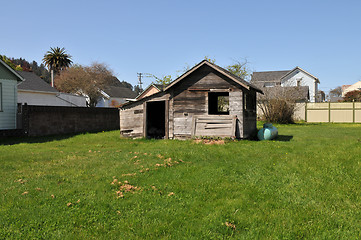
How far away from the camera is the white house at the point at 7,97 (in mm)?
18406

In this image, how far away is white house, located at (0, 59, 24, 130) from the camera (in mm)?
18406

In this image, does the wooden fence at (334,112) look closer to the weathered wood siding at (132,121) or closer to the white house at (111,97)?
the weathered wood siding at (132,121)

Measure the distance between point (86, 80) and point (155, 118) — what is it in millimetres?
36023

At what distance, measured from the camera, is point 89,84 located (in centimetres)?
5350

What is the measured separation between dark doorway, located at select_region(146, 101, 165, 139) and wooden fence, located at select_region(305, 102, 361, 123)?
21.9m

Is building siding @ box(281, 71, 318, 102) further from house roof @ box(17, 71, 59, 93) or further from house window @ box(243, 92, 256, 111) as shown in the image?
house roof @ box(17, 71, 59, 93)

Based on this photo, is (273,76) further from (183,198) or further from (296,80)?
(183,198)

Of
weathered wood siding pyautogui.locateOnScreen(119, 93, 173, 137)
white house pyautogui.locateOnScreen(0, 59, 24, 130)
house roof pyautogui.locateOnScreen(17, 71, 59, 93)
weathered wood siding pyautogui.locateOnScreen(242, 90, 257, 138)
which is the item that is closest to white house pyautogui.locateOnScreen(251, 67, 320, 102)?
house roof pyautogui.locateOnScreen(17, 71, 59, 93)

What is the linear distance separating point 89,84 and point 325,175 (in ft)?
169

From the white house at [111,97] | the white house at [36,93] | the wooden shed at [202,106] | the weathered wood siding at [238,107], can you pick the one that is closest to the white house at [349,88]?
the white house at [111,97]

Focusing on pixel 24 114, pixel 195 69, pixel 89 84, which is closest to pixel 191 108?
pixel 195 69

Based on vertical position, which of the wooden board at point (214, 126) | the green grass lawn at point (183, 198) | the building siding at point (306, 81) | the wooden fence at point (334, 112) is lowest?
the green grass lawn at point (183, 198)

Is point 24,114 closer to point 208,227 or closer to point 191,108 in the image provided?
point 191,108

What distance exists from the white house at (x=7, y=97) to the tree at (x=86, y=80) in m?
33.5
